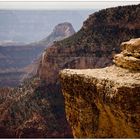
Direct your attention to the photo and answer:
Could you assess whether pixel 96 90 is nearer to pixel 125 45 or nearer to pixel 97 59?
pixel 125 45

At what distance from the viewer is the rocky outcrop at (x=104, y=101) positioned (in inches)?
666

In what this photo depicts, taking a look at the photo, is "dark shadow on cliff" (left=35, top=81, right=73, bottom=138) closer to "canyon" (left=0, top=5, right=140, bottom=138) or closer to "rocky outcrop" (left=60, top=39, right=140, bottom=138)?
"canyon" (left=0, top=5, right=140, bottom=138)

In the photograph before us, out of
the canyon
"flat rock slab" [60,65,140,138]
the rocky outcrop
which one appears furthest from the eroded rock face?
the canyon

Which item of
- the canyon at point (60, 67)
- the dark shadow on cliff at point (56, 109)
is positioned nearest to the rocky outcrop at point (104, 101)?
the canyon at point (60, 67)

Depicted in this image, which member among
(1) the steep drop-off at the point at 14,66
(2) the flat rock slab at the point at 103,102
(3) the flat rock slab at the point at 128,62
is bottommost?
(1) the steep drop-off at the point at 14,66

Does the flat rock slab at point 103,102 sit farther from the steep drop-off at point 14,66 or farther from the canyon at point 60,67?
the steep drop-off at point 14,66

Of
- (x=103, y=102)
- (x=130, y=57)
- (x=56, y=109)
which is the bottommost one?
(x=56, y=109)

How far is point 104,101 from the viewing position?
59.5ft

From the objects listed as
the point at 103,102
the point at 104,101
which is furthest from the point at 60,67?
the point at 104,101

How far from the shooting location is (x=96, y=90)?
18.7 meters

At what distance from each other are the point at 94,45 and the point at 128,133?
4739 centimetres

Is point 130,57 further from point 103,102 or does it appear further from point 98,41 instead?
point 98,41

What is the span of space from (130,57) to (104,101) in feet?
8.06

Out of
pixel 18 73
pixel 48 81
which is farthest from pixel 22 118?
pixel 18 73
